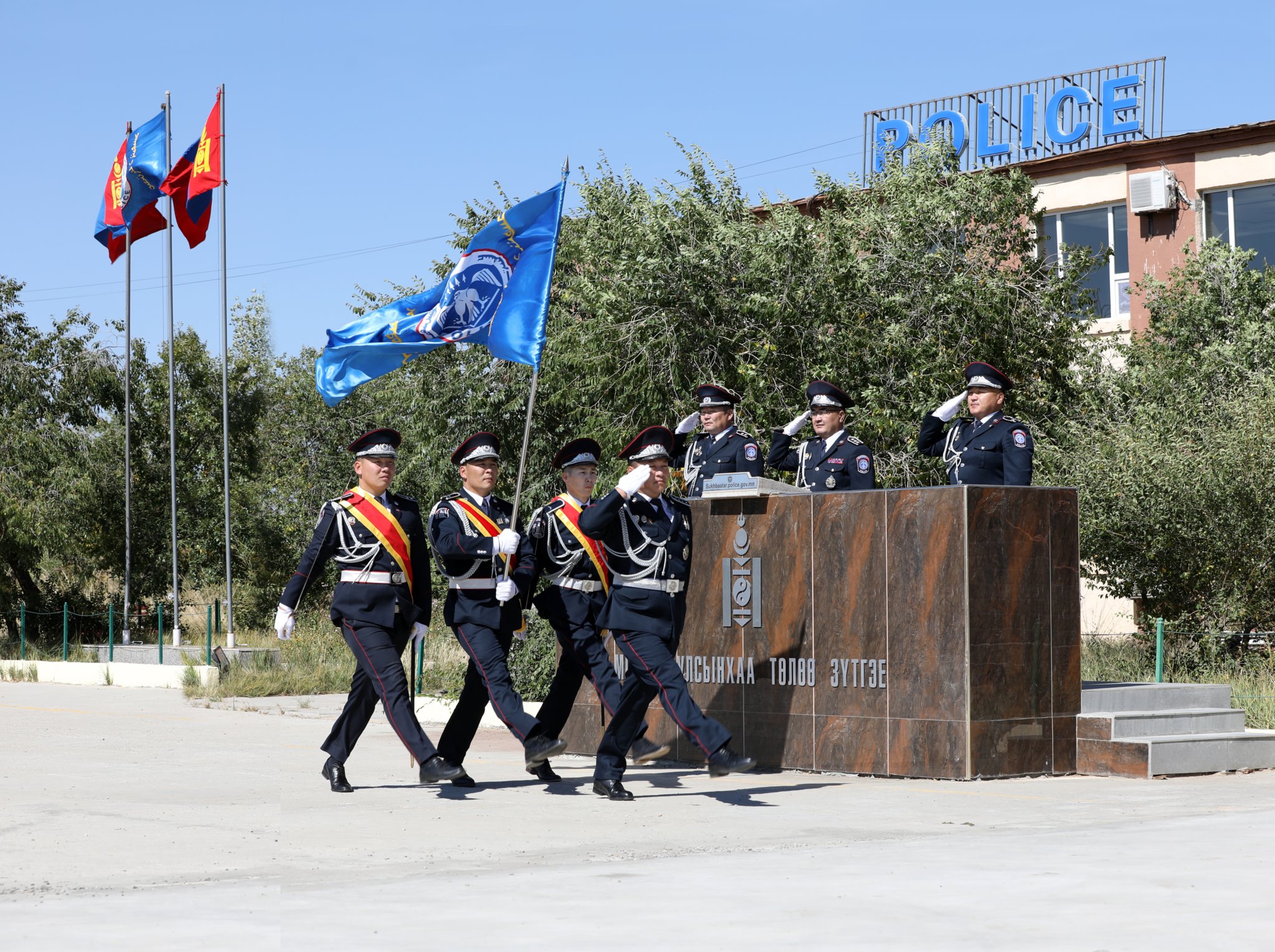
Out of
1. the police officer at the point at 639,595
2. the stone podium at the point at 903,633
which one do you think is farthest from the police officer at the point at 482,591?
the stone podium at the point at 903,633

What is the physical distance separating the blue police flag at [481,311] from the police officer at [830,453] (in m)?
2.01

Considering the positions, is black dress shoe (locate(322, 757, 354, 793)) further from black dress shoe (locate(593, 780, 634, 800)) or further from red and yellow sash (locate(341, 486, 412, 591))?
black dress shoe (locate(593, 780, 634, 800))

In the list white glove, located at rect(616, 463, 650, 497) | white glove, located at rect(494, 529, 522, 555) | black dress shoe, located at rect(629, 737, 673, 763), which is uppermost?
white glove, located at rect(616, 463, 650, 497)

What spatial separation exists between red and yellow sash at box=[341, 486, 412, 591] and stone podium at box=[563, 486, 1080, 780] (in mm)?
2442

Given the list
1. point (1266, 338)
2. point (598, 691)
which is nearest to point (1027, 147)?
point (1266, 338)

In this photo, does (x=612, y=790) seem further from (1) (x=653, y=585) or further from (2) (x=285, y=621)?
(2) (x=285, y=621)

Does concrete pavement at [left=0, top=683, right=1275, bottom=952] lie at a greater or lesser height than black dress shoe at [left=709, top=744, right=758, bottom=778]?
lesser

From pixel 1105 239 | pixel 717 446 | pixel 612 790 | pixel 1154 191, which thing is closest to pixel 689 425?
pixel 717 446

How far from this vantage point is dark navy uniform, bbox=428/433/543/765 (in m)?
9.44

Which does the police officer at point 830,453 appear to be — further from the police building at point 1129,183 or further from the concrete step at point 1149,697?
the police building at point 1129,183

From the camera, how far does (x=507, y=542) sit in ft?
30.6

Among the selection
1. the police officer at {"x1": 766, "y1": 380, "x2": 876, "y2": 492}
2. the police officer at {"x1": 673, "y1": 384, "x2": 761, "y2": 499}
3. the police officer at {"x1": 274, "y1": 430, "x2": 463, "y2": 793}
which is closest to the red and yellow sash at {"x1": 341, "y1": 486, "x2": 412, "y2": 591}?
the police officer at {"x1": 274, "y1": 430, "x2": 463, "y2": 793}

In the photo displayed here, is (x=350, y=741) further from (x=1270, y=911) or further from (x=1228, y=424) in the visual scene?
(x=1228, y=424)

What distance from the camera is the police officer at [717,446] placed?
37.2 feet
